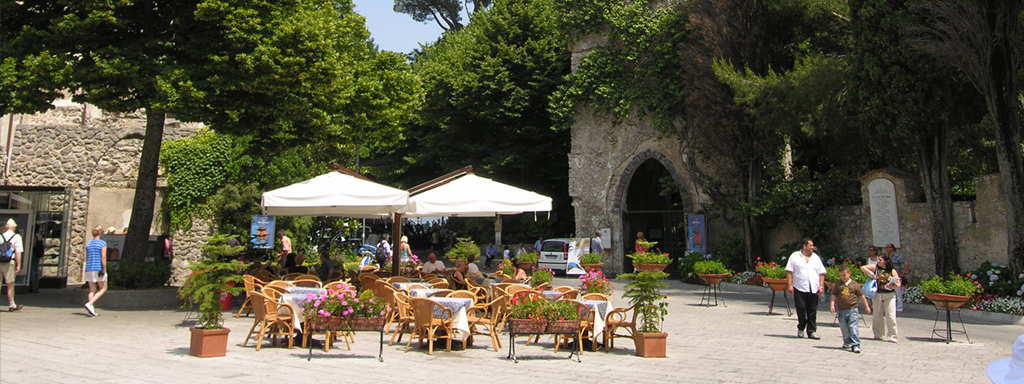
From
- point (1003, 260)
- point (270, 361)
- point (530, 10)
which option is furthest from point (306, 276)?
point (530, 10)

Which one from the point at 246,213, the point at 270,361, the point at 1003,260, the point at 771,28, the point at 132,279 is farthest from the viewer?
the point at 771,28

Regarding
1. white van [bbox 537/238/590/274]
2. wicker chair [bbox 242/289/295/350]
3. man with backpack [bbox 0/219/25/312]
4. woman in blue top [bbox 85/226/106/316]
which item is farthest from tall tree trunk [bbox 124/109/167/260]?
white van [bbox 537/238/590/274]

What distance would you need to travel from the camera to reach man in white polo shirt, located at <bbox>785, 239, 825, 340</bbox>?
30.8ft

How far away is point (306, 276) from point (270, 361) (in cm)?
349

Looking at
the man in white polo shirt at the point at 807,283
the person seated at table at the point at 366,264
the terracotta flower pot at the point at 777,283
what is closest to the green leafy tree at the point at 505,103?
the person seated at table at the point at 366,264

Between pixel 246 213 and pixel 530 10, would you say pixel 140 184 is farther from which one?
pixel 530 10

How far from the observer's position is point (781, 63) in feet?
65.8

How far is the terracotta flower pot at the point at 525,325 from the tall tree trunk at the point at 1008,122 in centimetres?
1031

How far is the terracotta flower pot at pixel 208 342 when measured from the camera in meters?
6.93

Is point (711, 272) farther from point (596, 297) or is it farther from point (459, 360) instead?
point (459, 360)

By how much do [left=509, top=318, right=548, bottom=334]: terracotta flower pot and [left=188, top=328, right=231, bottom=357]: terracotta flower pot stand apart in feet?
9.90

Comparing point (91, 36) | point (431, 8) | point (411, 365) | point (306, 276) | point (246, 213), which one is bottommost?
Answer: point (411, 365)

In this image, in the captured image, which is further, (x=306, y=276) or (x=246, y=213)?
(x=246, y=213)

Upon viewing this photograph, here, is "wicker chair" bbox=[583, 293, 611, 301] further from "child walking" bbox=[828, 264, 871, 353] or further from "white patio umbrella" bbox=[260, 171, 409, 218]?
"white patio umbrella" bbox=[260, 171, 409, 218]
